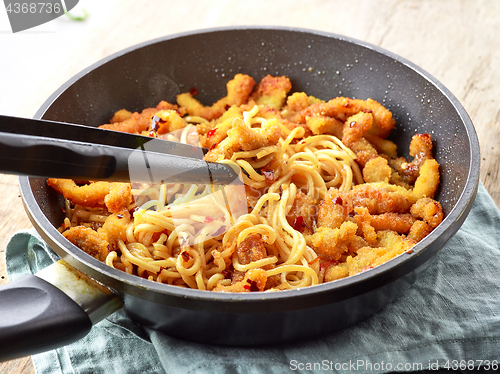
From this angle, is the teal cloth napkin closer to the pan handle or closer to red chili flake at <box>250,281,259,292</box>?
red chili flake at <box>250,281,259,292</box>

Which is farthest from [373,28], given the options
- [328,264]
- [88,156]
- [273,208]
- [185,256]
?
[88,156]

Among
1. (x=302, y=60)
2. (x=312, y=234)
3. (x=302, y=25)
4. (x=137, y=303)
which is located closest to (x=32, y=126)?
(x=137, y=303)

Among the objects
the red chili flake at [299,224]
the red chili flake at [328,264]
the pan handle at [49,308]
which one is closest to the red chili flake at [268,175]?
the red chili flake at [299,224]

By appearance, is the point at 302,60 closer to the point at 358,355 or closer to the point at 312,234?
the point at 312,234

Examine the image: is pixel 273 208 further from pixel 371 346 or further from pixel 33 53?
pixel 33 53

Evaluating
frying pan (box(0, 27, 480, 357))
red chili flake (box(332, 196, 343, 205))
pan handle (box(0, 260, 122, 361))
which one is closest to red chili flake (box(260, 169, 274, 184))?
red chili flake (box(332, 196, 343, 205))

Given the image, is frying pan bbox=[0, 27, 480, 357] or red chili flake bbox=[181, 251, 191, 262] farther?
red chili flake bbox=[181, 251, 191, 262]
